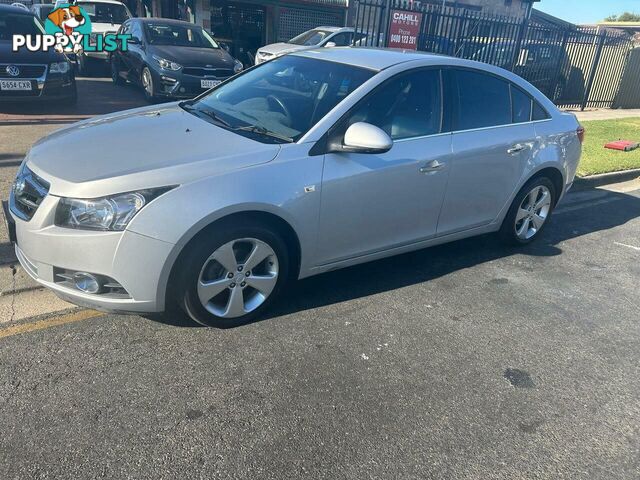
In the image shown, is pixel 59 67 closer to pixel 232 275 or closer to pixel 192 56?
pixel 192 56

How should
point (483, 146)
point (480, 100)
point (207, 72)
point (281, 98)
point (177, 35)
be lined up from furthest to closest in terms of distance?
point (177, 35), point (207, 72), point (480, 100), point (483, 146), point (281, 98)

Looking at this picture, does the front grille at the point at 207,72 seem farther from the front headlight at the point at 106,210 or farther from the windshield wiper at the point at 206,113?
the front headlight at the point at 106,210

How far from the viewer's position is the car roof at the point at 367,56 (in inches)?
154

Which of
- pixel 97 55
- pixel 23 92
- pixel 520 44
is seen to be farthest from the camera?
pixel 520 44

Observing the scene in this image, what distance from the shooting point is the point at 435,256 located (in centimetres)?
477

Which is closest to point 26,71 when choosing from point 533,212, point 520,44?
point 533,212

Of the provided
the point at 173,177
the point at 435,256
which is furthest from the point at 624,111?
the point at 173,177

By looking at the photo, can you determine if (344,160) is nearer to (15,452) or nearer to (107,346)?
(107,346)

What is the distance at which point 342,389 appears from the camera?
2.89 metres

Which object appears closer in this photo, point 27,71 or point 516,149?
point 516,149

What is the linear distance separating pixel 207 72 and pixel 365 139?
283 inches

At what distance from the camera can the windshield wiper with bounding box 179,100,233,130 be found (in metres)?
3.67

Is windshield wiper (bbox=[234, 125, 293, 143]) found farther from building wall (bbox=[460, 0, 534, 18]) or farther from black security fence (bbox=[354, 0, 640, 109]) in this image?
building wall (bbox=[460, 0, 534, 18])

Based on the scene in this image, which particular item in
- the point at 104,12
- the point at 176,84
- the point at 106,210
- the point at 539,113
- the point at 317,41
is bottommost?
the point at 176,84
